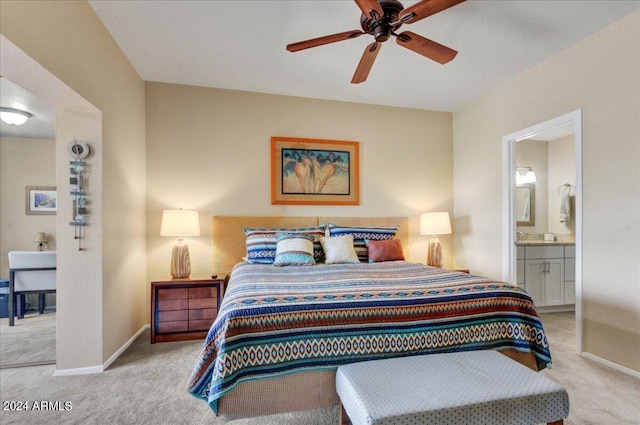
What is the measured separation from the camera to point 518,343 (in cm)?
177

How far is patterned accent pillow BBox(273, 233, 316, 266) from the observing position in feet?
9.08

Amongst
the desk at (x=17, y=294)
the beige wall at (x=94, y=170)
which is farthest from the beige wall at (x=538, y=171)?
the desk at (x=17, y=294)

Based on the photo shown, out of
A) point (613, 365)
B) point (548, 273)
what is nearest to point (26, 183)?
point (613, 365)

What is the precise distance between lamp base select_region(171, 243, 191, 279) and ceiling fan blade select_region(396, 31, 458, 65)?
267 cm

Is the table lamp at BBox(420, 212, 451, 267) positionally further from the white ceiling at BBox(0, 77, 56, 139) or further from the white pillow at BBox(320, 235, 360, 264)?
the white ceiling at BBox(0, 77, 56, 139)

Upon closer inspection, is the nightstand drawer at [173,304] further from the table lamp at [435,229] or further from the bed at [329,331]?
the table lamp at [435,229]

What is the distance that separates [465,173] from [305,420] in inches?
137

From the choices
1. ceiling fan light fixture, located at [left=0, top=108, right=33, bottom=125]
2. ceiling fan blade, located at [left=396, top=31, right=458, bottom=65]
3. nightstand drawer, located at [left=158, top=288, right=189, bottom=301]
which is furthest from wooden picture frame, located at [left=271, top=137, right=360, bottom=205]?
ceiling fan light fixture, located at [left=0, top=108, right=33, bottom=125]

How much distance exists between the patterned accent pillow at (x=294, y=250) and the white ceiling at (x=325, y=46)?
5.57 ft

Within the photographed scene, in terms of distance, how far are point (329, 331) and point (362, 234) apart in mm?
1868

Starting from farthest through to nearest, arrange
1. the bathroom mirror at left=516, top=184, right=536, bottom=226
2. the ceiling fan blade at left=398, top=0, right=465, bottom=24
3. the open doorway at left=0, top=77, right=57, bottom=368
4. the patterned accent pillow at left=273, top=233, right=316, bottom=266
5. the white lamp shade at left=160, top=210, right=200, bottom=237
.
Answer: the bathroom mirror at left=516, top=184, right=536, bottom=226
the open doorway at left=0, top=77, right=57, bottom=368
the white lamp shade at left=160, top=210, right=200, bottom=237
the patterned accent pillow at left=273, top=233, right=316, bottom=266
the ceiling fan blade at left=398, top=0, right=465, bottom=24

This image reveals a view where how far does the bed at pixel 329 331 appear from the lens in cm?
144

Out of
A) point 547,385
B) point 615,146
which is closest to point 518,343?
point 547,385

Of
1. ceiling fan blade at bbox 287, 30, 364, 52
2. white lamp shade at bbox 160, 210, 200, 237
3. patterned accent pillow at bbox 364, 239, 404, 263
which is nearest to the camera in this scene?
ceiling fan blade at bbox 287, 30, 364, 52
